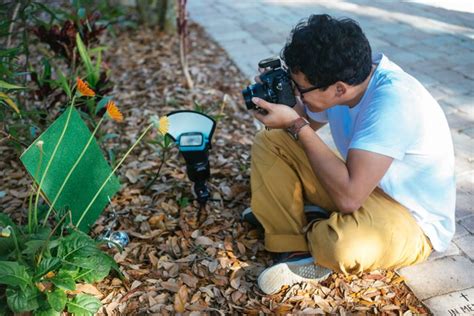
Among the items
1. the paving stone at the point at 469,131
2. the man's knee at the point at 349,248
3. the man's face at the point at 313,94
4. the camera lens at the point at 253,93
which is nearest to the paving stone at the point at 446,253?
the man's knee at the point at 349,248

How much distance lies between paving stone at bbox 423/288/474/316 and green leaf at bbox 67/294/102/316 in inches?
46.9

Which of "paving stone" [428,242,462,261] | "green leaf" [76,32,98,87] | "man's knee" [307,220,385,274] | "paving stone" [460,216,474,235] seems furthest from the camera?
"green leaf" [76,32,98,87]

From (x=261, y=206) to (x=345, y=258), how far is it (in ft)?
1.43

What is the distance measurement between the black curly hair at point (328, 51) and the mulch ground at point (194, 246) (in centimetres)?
81

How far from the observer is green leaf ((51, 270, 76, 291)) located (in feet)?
5.30

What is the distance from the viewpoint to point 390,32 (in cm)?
459

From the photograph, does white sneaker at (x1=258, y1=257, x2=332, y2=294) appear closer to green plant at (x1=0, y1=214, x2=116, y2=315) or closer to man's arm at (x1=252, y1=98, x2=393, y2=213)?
man's arm at (x1=252, y1=98, x2=393, y2=213)

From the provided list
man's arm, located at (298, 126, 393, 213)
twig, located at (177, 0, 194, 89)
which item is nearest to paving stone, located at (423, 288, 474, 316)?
man's arm, located at (298, 126, 393, 213)

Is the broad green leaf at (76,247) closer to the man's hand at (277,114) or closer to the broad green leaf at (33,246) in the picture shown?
Answer: the broad green leaf at (33,246)

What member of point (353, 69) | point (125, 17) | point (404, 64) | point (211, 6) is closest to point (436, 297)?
point (353, 69)

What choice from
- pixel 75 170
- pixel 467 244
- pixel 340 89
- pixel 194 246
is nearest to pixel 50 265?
pixel 75 170

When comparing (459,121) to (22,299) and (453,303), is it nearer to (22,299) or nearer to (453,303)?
(453,303)

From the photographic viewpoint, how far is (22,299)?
1.57 metres

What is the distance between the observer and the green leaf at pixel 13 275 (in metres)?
1.54
